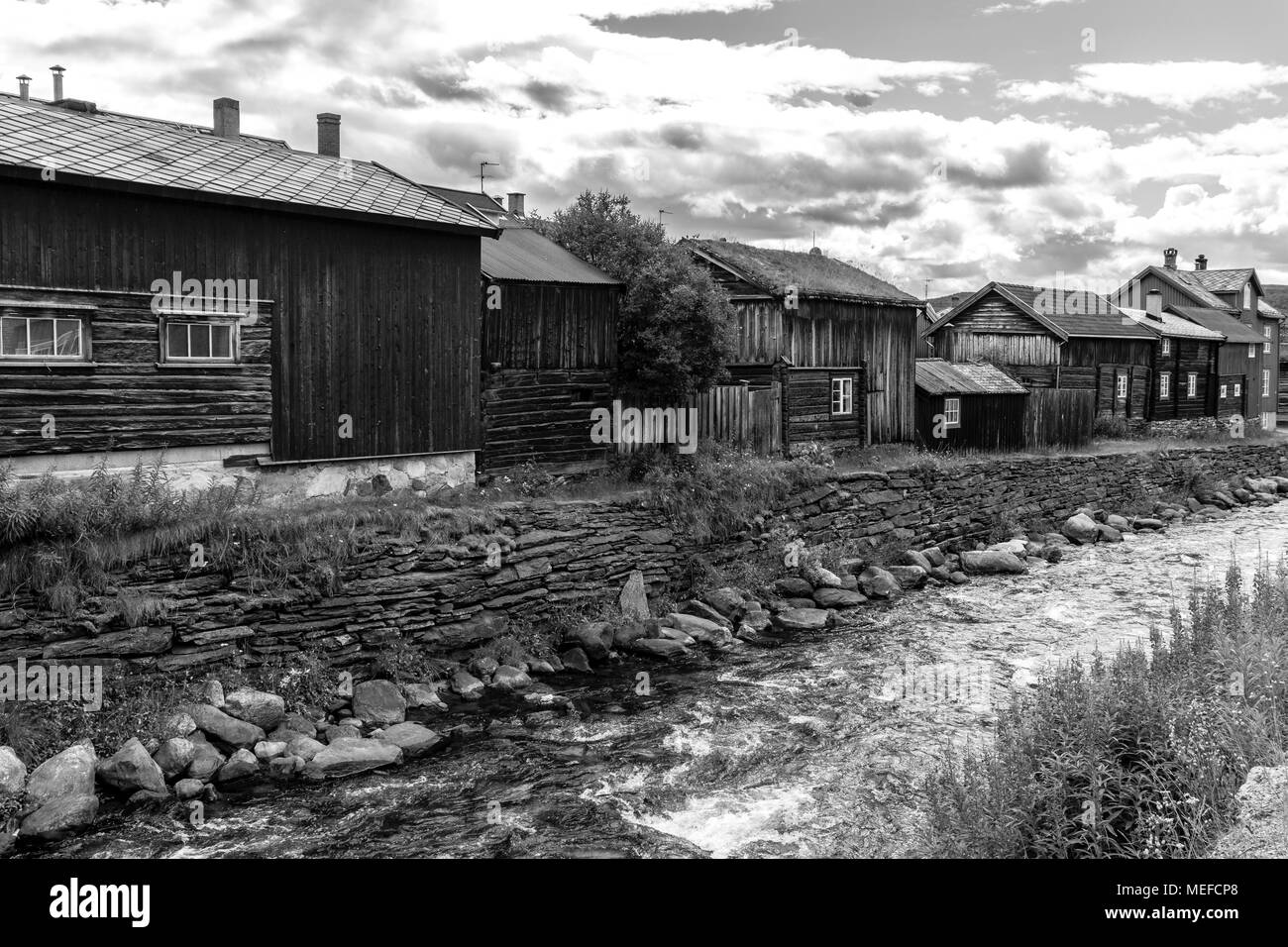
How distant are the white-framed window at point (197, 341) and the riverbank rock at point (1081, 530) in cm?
2122

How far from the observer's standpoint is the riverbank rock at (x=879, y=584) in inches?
804

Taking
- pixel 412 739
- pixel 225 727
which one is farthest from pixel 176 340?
pixel 412 739

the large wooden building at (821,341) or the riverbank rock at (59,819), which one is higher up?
the large wooden building at (821,341)

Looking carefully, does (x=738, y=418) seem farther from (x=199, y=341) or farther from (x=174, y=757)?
(x=174, y=757)

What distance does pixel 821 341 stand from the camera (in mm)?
25484

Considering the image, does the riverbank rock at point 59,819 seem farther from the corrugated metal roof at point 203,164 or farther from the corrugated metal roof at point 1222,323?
the corrugated metal roof at point 1222,323

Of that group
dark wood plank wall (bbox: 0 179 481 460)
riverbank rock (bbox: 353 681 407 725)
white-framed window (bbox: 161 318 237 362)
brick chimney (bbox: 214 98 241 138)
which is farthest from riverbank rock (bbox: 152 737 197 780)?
brick chimney (bbox: 214 98 241 138)

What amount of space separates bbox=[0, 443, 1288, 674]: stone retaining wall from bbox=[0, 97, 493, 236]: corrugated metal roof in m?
5.29

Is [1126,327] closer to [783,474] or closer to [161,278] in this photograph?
[783,474]

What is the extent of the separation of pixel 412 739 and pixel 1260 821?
360 inches

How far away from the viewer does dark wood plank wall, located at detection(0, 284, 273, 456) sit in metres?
13.2

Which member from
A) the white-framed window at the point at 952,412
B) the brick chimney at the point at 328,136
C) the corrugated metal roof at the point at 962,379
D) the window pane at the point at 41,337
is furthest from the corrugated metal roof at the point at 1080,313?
the window pane at the point at 41,337
